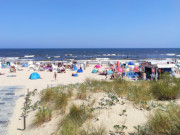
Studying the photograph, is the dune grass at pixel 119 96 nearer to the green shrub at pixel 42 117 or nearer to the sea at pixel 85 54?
the green shrub at pixel 42 117

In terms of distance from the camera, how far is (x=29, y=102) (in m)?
6.09

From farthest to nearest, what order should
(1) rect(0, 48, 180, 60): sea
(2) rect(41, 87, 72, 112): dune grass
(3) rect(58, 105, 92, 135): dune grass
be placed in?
(1) rect(0, 48, 180, 60): sea < (2) rect(41, 87, 72, 112): dune grass < (3) rect(58, 105, 92, 135): dune grass

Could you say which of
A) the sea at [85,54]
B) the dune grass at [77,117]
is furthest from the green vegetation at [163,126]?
the sea at [85,54]

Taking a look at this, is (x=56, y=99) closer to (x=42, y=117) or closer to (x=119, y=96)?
(x=42, y=117)

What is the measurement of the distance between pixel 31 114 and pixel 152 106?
3.70 m

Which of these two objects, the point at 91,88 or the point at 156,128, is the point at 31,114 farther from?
the point at 156,128

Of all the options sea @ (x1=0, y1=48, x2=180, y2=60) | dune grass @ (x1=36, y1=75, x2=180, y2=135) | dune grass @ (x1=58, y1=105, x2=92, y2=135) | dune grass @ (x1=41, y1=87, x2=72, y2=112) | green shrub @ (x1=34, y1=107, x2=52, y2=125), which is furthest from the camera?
sea @ (x1=0, y1=48, x2=180, y2=60)

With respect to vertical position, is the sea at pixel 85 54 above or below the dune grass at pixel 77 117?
above

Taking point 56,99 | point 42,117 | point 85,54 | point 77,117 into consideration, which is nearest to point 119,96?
point 77,117

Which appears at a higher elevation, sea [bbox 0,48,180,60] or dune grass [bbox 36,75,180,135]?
sea [bbox 0,48,180,60]

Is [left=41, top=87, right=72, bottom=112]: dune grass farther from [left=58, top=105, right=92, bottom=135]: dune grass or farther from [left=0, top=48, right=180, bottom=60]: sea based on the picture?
[left=0, top=48, right=180, bottom=60]: sea

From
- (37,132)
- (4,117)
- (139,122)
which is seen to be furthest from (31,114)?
(139,122)

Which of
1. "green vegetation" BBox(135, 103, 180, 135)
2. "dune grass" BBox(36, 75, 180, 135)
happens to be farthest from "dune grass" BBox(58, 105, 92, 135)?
"green vegetation" BBox(135, 103, 180, 135)

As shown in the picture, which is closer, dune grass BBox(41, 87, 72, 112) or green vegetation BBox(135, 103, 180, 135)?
green vegetation BBox(135, 103, 180, 135)
